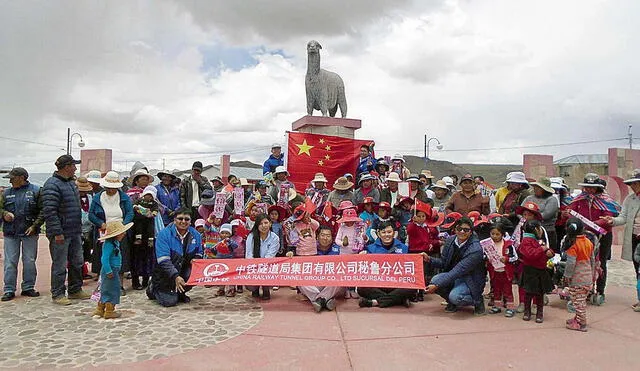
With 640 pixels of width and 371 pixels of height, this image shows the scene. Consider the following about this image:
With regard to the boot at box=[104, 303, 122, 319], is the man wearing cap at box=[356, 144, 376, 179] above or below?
above

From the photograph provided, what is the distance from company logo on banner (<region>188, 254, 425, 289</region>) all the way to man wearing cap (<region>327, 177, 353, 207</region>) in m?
1.65

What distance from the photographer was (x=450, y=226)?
5.71 m

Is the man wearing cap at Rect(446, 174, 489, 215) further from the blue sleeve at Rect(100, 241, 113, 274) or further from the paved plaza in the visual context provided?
the blue sleeve at Rect(100, 241, 113, 274)

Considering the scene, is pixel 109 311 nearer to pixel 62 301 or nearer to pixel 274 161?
pixel 62 301

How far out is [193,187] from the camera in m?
7.27

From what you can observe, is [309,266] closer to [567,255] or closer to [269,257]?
[269,257]

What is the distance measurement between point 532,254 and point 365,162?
413 cm

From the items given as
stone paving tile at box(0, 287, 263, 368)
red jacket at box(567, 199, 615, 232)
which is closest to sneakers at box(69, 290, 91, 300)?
stone paving tile at box(0, 287, 263, 368)

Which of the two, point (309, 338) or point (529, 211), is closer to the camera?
point (309, 338)

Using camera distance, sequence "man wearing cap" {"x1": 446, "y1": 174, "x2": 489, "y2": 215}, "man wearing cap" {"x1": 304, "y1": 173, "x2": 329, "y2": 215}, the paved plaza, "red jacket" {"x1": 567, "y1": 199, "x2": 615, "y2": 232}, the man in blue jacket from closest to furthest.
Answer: the paved plaza, the man in blue jacket, "red jacket" {"x1": 567, "y1": 199, "x2": 615, "y2": 232}, "man wearing cap" {"x1": 446, "y1": 174, "x2": 489, "y2": 215}, "man wearing cap" {"x1": 304, "y1": 173, "x2": 329, "y2": 215}

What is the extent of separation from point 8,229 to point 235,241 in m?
2.79

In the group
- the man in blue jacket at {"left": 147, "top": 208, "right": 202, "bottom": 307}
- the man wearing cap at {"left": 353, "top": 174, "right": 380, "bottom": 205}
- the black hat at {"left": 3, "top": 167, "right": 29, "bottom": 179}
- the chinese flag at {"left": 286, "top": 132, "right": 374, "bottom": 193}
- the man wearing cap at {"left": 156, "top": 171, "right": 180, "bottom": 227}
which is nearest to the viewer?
the man in blue jacket at {"left": 147, "top": 208, "right": 202, "bottom": 307}

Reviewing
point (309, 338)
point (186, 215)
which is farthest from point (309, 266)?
point (186, 215)

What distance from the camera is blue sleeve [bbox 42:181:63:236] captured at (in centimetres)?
519
